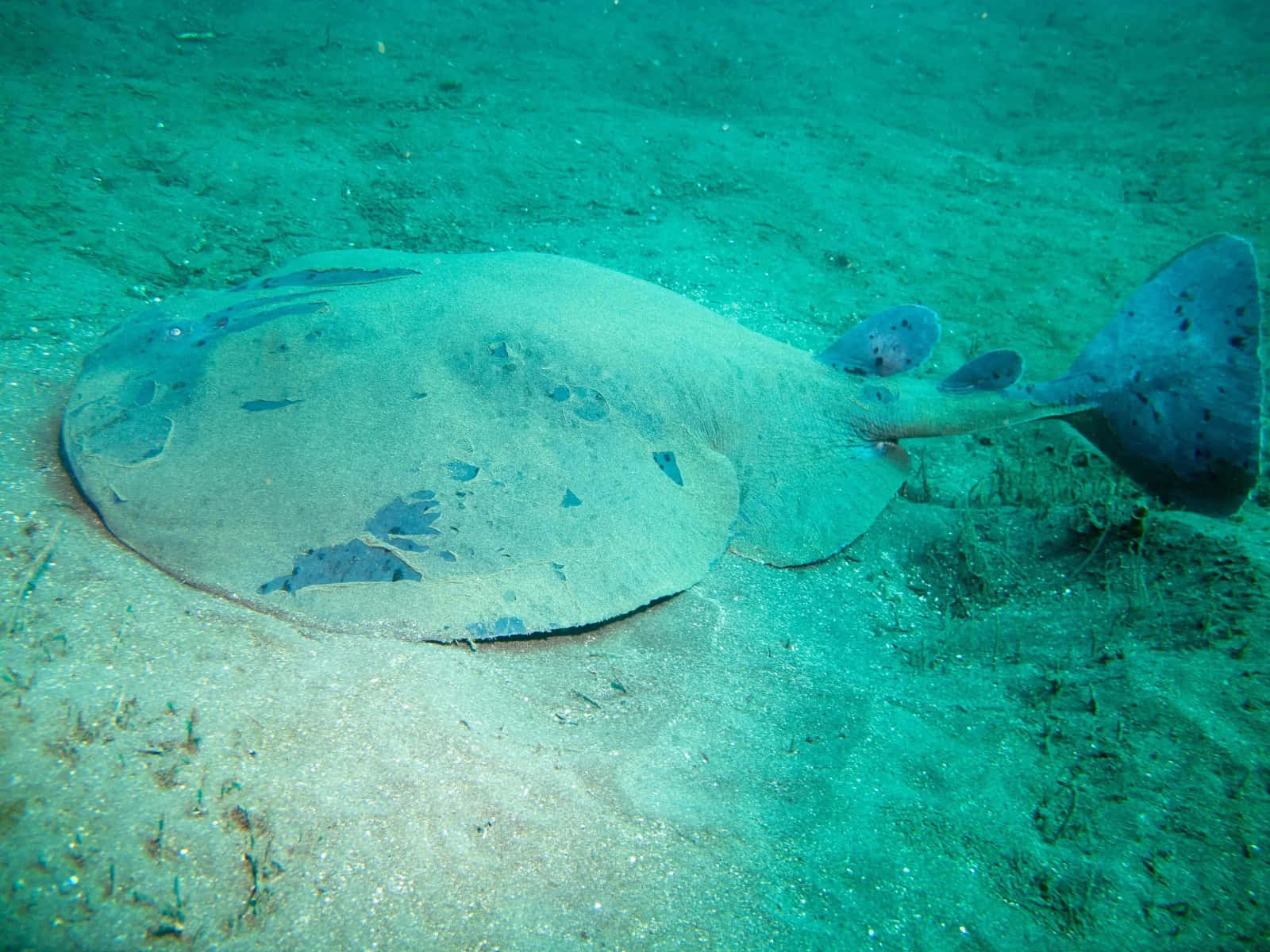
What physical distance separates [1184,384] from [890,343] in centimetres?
138

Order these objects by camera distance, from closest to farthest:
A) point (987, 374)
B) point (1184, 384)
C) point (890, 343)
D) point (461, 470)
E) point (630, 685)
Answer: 1. point (630, 685)
2. point (461, 470)
3. point (1184, 384)
4. point (987, 374)
5. point (890, 343)

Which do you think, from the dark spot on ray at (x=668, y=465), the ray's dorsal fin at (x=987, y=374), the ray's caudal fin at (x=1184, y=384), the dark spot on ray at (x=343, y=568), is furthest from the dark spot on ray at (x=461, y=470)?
the ray's caudal fin at (x=1184, y=384)

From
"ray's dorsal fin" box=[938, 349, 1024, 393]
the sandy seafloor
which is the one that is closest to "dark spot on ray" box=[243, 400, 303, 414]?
the sandy seafloor

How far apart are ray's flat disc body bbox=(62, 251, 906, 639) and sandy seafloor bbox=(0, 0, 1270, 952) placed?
0.60ft

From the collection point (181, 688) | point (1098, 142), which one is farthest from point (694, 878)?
point (1098, 142)

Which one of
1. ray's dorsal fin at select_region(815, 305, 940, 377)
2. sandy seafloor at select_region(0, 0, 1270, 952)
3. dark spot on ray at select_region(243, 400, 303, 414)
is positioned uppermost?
ray's dorsal fin at select_region(815, 305, 940, 377)

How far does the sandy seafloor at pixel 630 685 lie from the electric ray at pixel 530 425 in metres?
0.20

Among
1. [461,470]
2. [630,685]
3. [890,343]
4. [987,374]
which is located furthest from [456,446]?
[987,374]

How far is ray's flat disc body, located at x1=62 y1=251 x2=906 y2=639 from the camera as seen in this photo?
7.36ft

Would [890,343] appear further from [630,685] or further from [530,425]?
[630,685]

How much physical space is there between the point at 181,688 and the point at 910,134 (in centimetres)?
1008

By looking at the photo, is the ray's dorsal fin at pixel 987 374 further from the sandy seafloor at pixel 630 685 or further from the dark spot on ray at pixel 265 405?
the dark spot on ray at pixel 265 405

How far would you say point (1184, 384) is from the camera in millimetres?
2969

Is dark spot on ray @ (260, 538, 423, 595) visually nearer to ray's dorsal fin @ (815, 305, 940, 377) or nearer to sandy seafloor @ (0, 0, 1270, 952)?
sandy seafloor @ (0, 0, 1270, 952)
